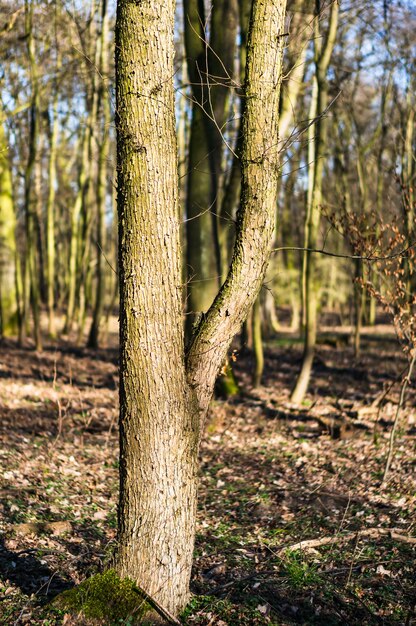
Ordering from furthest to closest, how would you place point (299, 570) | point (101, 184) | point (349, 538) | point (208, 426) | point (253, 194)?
point (101, 184)
point (208, 426)
point (349, 538)
point (299, 570)
point (253, 194)

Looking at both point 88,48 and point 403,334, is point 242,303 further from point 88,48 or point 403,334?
point 88,48

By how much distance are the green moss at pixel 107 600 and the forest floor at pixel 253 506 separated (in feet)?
0.23

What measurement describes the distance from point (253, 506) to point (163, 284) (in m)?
3.46

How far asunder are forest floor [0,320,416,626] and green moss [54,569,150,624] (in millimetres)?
71

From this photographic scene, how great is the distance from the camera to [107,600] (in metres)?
3.92

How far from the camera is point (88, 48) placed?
16281 millimetres

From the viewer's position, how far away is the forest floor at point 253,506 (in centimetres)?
444

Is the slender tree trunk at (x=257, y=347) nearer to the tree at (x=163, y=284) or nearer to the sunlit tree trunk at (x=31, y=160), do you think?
the sunlit tree trunk at (x=31, y=160)

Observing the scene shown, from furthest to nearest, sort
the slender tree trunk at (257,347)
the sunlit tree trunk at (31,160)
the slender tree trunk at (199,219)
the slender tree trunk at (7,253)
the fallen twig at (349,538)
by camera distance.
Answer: the slender tree trunk at (7,253), the sunlit tree trunk at (31,160), the slender tree trunk at (257,347), the slender tree trunk at (199,219), the fallen twig at (349,538)

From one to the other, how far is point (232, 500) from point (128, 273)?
3705 mm

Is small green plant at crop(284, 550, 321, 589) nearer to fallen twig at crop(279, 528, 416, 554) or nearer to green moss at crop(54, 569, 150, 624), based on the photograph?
fallen twig at crop(279, 528, 416, 554)

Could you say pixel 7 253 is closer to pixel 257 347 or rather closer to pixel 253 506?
pixel 257 347

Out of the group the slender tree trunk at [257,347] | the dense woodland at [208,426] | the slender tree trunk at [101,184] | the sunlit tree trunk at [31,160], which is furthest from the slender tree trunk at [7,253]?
the slender tree trunk at [257,347]

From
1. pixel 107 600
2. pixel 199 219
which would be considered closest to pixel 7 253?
pixel 199 219
